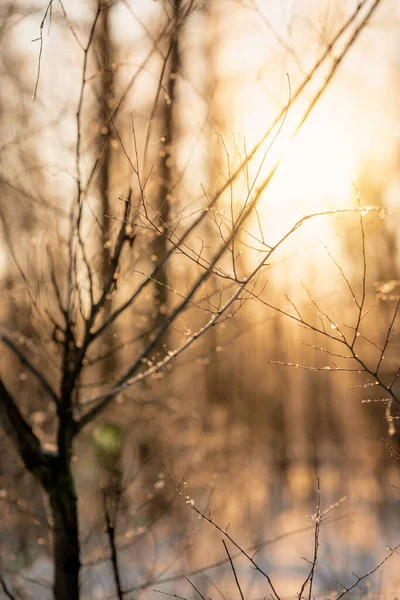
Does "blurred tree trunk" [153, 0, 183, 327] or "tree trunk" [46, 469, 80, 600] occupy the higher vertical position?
"blurred tree trunk" [153, 0, 183, 327]

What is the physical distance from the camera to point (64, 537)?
2.58 metres

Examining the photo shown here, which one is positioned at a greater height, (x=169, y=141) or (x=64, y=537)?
(x=169, y=141)

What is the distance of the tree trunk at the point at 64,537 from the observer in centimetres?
256

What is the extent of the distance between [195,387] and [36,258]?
942 cm

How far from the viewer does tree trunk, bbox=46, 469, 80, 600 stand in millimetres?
2559

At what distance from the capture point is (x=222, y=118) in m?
2.82

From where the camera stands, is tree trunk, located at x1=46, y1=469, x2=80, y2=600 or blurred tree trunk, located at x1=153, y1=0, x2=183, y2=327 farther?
tree trunk, located at x1=46, y1=469, x2=80, y2=600

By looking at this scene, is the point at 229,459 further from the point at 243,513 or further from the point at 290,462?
the point at 290,462

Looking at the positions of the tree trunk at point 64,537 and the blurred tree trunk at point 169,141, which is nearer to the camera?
the blurred tree trunk at point 169,141

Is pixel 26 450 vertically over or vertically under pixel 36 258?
under

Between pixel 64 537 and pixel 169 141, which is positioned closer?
pixel 64 537

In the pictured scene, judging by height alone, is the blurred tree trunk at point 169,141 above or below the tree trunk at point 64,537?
above

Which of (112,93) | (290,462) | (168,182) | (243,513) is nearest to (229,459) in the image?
(243,513)

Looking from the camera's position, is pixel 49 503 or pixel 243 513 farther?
pixel 243 513
